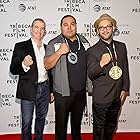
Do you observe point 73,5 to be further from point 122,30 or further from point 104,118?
point 104,118

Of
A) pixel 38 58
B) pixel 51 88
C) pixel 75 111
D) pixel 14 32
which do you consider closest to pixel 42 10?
pixel 14 32

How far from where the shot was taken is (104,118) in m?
2.19

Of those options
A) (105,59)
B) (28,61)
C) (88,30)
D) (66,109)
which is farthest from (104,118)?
(88,30)

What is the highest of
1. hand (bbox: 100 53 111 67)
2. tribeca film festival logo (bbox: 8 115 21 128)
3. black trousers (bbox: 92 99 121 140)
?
hand (bbox: 100 53 111 67)

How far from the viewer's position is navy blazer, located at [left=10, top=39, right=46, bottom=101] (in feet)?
7.23

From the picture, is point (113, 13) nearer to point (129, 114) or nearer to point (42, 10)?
point (42, 10)

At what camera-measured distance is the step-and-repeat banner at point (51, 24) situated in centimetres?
273

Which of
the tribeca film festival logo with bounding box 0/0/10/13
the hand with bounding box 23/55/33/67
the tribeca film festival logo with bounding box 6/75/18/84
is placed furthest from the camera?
the tribeca film festival logo with bounding box 6/75/18/84

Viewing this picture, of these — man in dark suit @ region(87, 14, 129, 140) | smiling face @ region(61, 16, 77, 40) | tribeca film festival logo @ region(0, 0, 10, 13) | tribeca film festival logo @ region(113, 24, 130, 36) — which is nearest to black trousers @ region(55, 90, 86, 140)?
man in dark suit @ region(87, 14, 129, 140)

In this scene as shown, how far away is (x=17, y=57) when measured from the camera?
220cm

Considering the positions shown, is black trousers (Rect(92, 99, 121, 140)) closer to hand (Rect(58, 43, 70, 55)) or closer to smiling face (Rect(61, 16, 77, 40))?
hand (Rect(58, 43, 70, 55))

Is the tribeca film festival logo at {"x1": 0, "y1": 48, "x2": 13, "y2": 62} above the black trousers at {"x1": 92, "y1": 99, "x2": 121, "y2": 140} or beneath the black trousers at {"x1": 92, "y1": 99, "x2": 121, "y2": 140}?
above

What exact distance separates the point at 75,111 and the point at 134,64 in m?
A: 0.93

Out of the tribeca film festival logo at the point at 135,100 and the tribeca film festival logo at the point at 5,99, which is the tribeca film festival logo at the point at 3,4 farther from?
the tribeca film festival logo at the point at 135,100
